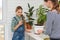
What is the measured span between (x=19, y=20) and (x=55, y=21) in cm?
133

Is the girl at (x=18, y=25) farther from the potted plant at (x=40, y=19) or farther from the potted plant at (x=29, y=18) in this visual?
the potted plant at (x=40, y=19)

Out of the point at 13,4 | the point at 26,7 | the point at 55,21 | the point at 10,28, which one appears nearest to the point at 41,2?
the point at 26,7

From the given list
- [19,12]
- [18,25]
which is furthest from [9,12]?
[18,25]

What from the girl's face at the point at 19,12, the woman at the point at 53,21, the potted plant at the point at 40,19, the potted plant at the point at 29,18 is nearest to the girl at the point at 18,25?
the girl's face at the point at 19,12

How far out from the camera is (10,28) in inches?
142

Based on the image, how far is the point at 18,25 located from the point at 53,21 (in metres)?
1.29

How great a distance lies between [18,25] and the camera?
10.9ft

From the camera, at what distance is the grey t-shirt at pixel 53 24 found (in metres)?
2.12

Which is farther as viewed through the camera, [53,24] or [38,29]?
[38,29]

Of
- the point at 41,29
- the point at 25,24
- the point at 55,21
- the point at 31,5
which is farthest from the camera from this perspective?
the point at 31,5

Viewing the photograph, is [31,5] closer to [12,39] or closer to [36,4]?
[36,4]

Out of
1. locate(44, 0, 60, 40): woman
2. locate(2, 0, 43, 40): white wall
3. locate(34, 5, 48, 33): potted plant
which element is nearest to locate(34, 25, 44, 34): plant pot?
locate(34, 5, 48, 33): potted plant

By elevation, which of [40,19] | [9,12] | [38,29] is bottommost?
[38,29]

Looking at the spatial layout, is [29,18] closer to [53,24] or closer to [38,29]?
[38,29]
